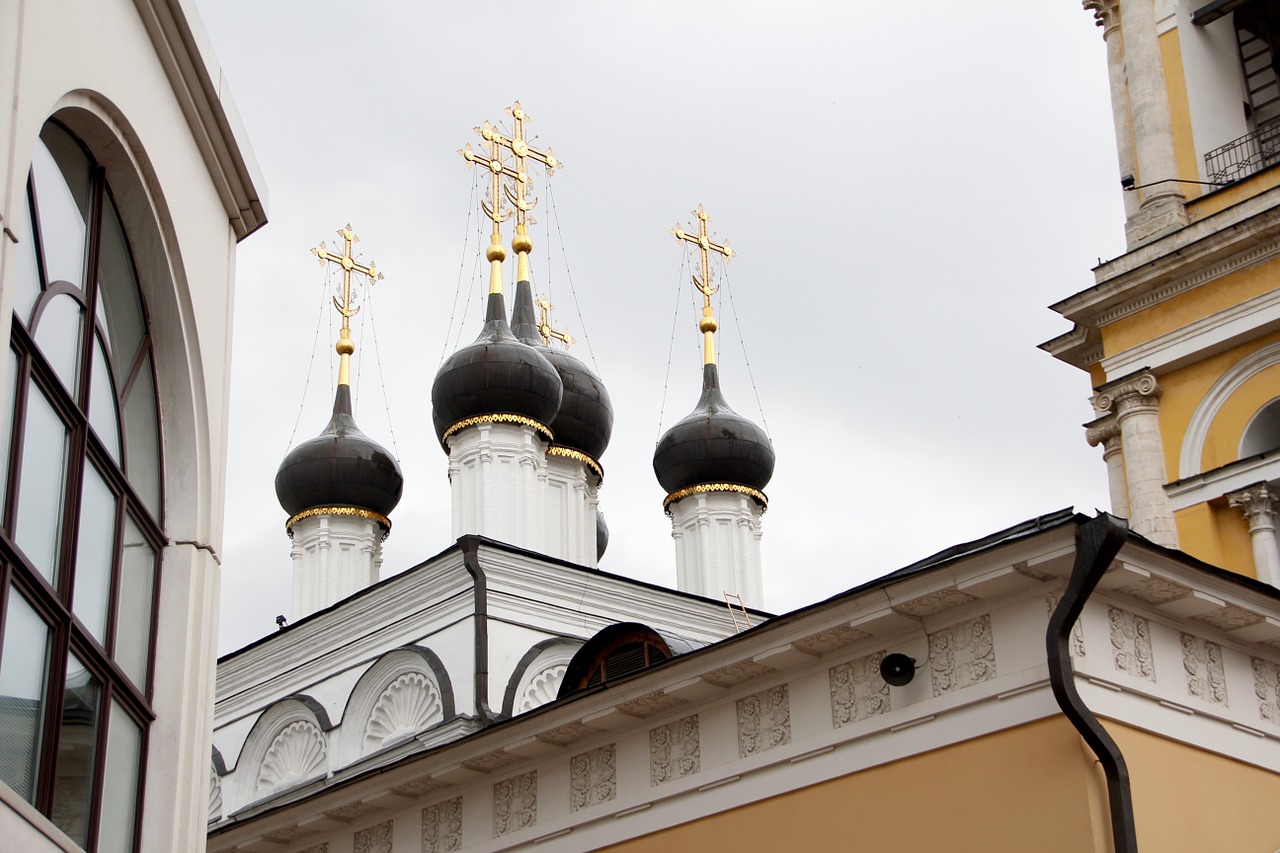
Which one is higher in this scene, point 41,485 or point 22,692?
point 41,485

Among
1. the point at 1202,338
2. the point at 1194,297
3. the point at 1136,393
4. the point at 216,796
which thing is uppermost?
the point at 1194,297

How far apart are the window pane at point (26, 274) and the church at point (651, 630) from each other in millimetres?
21

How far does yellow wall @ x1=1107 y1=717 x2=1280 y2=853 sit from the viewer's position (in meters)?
8.78

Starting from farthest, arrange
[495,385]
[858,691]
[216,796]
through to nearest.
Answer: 1. [495,385]
2. [216,796]
3. [858,691]

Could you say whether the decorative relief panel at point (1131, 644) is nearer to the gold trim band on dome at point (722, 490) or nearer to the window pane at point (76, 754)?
the window pane at point (76, 754)

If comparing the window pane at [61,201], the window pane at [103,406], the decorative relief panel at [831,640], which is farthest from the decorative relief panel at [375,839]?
the window pane at [61,201]

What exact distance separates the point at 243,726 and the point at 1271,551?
9983 mm

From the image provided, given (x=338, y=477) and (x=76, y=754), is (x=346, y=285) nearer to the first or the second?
(x=338, y=477)

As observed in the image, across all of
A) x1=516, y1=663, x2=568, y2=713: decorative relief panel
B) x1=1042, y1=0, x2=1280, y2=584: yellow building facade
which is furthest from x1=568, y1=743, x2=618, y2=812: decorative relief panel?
x1=516, y1=663, x2=568, y2=713: decorative relief panel

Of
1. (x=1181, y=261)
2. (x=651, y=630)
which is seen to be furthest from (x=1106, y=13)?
(x=651, y=630)

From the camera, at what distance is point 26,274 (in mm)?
6543

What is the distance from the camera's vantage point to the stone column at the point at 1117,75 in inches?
608

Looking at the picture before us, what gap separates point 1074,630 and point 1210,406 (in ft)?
17.5

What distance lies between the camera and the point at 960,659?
939 cm
